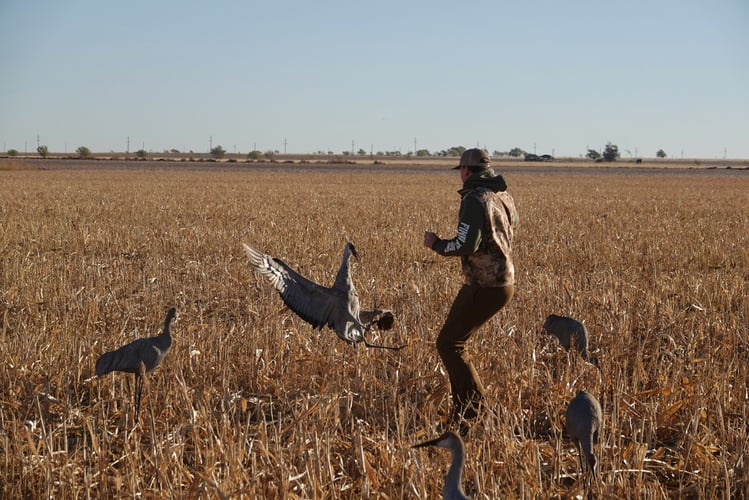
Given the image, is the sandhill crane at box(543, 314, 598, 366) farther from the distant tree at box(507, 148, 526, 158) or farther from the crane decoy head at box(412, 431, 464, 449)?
the distant tree at box(507, 148, 526, 158)

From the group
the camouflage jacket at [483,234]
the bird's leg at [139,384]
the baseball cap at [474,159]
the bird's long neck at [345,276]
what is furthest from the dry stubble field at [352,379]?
the baseball cap at [474,159]

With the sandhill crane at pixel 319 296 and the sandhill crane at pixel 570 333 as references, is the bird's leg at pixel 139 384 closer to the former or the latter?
the sandhill crane at pixel 319 296

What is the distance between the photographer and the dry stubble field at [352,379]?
448cm

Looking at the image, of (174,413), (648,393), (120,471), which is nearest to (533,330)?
(648,393)

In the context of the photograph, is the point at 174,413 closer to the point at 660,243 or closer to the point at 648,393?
the point at 648,393

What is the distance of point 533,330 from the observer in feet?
25.1

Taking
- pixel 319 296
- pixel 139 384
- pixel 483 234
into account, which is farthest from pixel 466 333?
pixel 139 384

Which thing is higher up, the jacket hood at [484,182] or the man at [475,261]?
the jacket hood at [484,182]

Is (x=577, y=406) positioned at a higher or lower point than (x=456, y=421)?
higher

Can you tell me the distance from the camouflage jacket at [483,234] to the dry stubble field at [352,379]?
3.09 feet

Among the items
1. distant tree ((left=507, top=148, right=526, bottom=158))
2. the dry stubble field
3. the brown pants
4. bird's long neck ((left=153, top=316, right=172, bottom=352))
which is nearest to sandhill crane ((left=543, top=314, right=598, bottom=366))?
the dry stubble field

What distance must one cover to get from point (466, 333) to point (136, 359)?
7.97 feet

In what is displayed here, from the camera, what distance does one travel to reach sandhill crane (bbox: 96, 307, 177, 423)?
5.51m

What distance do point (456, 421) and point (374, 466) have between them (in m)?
1.12
